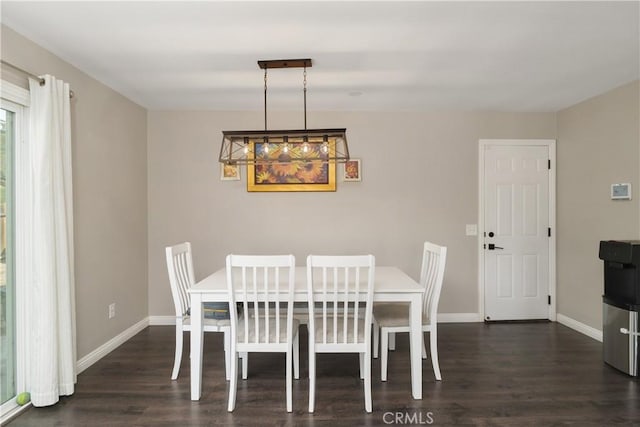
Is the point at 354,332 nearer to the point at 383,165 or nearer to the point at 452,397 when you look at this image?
the point at 452,397

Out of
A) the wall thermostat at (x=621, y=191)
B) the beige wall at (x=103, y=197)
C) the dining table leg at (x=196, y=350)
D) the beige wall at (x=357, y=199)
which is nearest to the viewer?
the dining table leg at (x=196, y=350)

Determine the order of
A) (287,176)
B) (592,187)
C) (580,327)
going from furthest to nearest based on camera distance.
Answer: (287,176) → (580,327) → (592,187)

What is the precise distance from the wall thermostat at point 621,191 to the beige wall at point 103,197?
451cm

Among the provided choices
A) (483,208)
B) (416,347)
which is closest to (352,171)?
(483,208)

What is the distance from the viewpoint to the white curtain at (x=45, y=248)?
8.05 feet

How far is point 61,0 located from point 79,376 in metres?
2.57

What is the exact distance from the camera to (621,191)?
3.47 m

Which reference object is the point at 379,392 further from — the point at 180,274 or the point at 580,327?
the point at 580,327

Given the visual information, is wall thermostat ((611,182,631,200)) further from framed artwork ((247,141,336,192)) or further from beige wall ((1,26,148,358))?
beige wall ((1,26,148,358))

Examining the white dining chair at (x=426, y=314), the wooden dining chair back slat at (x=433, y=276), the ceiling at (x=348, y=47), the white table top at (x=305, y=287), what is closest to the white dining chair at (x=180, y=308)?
the white table top at (x=305, y=287)

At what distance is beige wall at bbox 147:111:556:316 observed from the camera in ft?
14.2

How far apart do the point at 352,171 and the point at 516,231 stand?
1954 mm

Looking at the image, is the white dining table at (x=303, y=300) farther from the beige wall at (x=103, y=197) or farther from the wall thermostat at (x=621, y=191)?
the wall thermostat at (x=621, y=191)

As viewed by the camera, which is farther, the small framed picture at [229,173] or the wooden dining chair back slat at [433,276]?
the small framed picture at [229,173]
